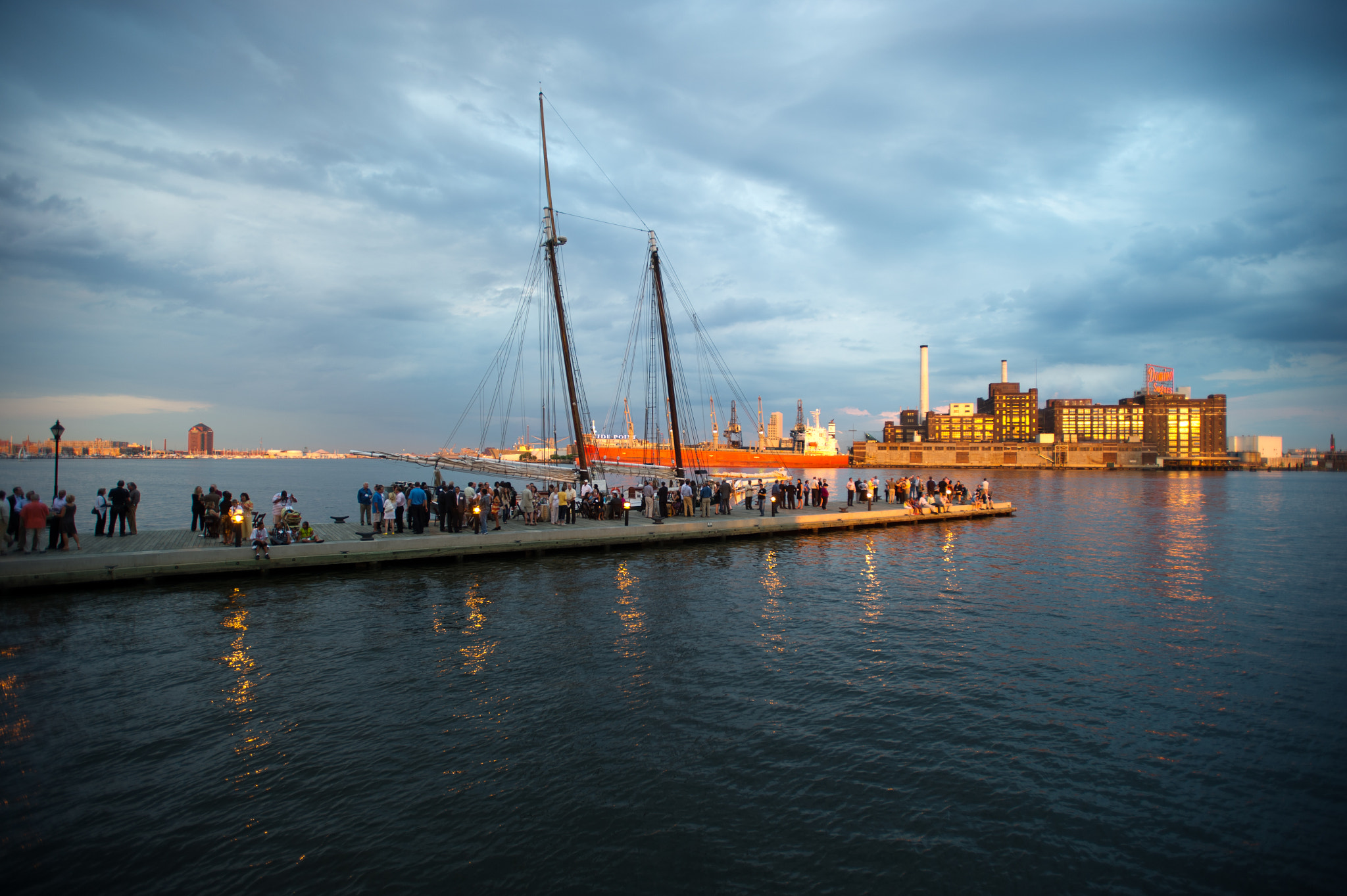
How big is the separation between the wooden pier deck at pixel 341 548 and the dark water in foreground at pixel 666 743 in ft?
3.35

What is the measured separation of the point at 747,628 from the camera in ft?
47.4

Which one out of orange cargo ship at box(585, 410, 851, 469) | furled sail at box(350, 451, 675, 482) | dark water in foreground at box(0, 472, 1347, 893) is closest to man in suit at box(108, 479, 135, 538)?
dark water in foreground at box(0, 472, 1347, 893)

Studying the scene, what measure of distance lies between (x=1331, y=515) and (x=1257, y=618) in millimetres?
→ 47389

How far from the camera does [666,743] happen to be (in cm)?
871

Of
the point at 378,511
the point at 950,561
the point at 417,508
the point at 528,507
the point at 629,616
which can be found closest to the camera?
the point at 629,616

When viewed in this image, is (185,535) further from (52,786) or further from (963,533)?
(963,533)

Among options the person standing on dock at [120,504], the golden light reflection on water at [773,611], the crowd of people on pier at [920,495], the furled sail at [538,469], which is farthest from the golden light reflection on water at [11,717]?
the crowd of people on pier at [920,495]

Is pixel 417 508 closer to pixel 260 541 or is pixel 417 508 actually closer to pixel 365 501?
pixel 365 501

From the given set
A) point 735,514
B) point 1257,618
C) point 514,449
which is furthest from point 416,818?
point 514,449

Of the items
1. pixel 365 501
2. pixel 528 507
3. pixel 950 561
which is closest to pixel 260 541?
pixel 365 501

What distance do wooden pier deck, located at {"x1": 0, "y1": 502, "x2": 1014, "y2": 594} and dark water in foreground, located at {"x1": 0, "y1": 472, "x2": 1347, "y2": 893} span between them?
3.35ft

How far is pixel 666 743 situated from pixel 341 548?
1629cm

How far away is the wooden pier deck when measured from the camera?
1709 cm

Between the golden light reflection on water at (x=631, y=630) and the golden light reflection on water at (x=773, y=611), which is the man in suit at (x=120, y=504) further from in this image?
the golden light reflection on water at (x=773, y=611)
